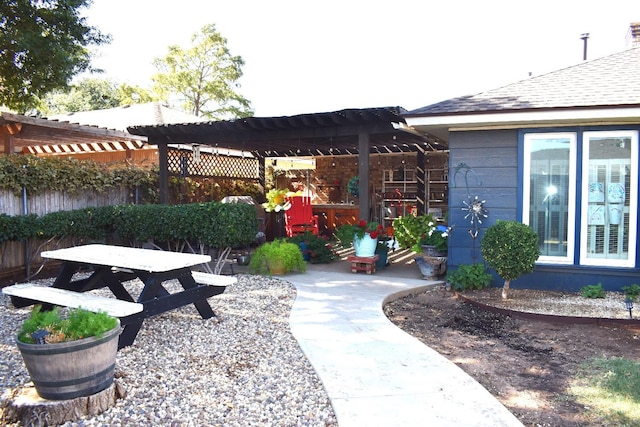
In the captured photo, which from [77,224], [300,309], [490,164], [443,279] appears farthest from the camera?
[77,224]

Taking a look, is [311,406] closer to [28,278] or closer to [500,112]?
[500,112]

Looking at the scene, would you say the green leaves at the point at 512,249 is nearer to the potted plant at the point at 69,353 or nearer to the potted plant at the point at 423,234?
the potted plant at the point at 423,234

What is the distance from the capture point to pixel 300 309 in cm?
466

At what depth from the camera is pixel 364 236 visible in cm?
655

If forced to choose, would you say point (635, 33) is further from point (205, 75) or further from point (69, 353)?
point (205, 75)

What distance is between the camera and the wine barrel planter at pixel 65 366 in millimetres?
2301

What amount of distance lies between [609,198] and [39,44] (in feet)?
26.5

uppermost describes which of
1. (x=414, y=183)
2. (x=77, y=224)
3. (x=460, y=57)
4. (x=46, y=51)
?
(x=460, y=57)

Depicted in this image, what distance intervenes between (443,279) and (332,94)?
75.5 ft

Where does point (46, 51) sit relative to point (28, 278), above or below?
Result: above

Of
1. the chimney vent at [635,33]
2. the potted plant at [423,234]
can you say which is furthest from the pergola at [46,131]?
the chimney vent at [635,33]

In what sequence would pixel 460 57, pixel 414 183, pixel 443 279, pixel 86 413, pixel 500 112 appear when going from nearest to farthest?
1. pixel 86 413
2. pixel 500 112
3. pixel 443 279
4. pixel 414 183
5. pixel 460 57

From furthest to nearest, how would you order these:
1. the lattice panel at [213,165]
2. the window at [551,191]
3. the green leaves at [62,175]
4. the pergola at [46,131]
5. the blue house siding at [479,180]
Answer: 1. the lattice panel at [213,165]
2. the pergola at [46,131]
3. the green leaves at [62,175]
4. the blue house siding at [479,180]
5. the window at [551,191]

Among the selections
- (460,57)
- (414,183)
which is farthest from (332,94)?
(414,183)
